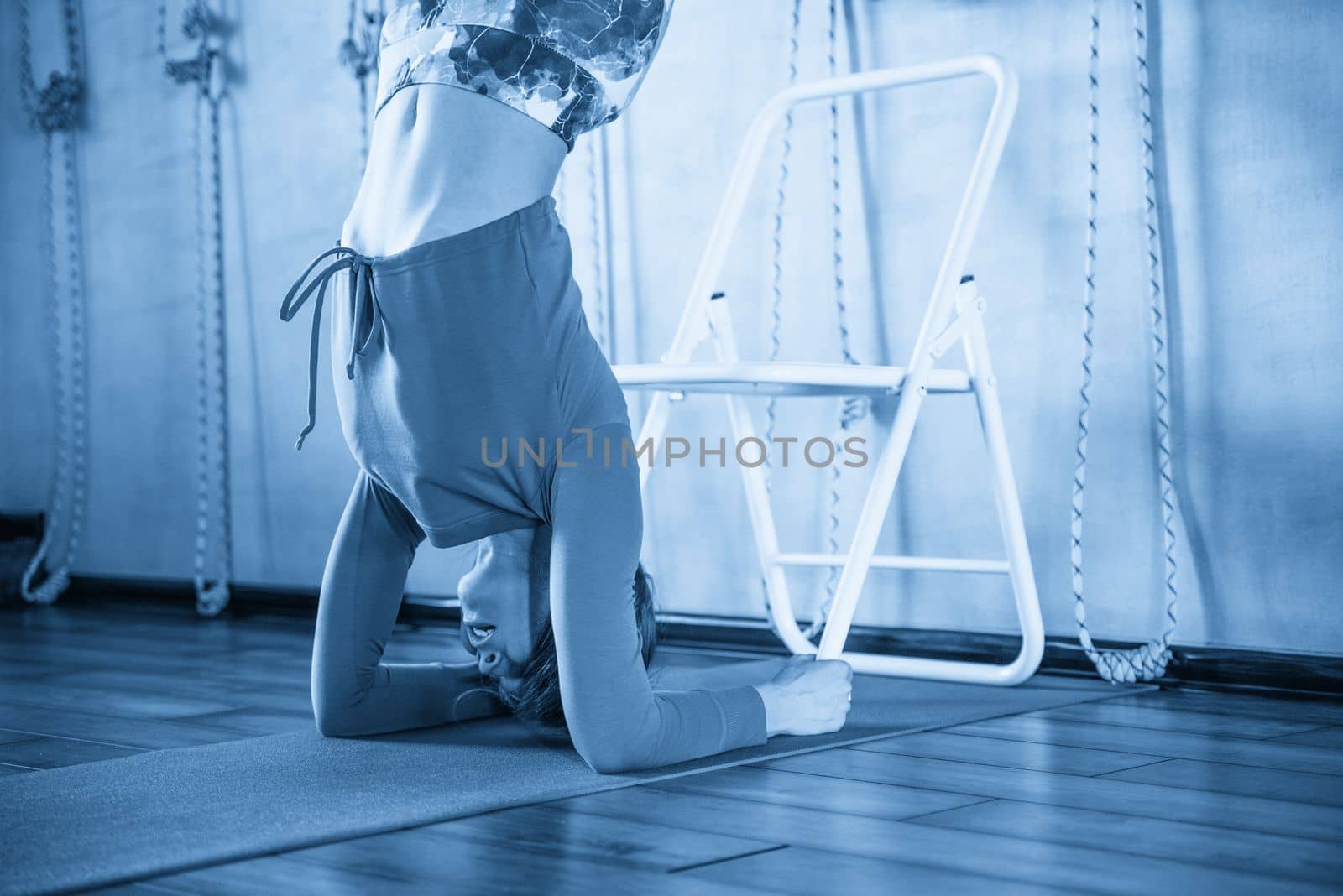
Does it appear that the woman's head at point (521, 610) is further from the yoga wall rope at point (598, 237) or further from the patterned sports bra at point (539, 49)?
A: the yoga wall rope at point (598, 237)

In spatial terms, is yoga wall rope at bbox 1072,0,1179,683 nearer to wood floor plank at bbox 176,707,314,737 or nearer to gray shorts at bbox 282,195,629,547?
gray shorts at bbox 282,195,629,547

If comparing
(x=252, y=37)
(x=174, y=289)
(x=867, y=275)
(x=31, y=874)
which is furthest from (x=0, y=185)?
(x=31, y=874)

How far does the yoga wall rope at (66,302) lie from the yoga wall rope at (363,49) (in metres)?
0.92

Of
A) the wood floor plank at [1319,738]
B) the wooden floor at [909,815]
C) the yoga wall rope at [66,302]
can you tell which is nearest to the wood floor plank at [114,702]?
the wooden floor at [909,815]

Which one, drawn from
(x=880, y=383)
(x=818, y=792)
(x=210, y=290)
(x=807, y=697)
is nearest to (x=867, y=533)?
(x=880, y=383)

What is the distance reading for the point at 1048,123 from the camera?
6.98 feet

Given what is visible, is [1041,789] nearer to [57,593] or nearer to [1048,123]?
[1048,123]

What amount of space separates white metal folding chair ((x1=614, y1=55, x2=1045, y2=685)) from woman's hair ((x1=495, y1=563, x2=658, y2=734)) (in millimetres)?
276

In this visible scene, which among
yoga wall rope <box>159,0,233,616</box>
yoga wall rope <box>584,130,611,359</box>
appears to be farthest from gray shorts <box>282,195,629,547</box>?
yoga wall rope <box>159,0,233,616</box>

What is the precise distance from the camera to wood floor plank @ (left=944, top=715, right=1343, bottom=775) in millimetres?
1489

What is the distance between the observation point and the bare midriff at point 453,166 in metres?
1.38

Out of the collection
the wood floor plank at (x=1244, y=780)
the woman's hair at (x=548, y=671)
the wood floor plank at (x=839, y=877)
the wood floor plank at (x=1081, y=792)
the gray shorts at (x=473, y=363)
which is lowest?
the wood floor plank at (x=1244, y=780)

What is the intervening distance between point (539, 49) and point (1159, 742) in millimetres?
953

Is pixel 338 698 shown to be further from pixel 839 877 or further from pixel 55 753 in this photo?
pixel 839 877
